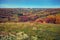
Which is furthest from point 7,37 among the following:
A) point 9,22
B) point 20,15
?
point 20,15

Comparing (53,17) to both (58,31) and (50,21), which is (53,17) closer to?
(50,21)

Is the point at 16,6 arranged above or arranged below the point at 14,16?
above

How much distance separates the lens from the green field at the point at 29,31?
171cm

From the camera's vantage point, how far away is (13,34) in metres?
1.76

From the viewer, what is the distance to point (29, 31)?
5.70 feet

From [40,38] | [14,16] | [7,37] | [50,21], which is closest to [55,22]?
[50,21]

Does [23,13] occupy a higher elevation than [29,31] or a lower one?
higher

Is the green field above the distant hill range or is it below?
below

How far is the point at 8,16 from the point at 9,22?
81 mm

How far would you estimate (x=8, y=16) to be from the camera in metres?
1.80

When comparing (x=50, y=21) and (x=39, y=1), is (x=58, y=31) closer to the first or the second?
(x=50, y=21)

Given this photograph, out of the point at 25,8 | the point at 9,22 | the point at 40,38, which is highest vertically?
the point at 25,8

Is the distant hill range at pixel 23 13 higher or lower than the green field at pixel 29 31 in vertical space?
higher

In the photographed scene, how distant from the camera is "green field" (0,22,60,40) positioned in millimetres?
1708
